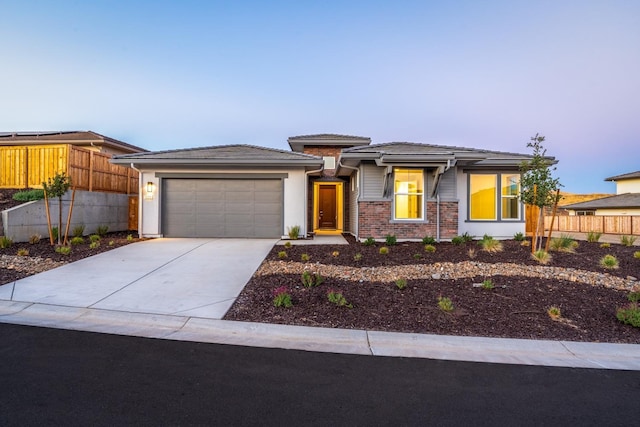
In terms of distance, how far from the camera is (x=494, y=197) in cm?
1381

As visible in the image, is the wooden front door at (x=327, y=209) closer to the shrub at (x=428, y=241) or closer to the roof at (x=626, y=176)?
the shrub at (x=428, y=241)

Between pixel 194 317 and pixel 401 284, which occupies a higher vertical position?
pixel 401 284

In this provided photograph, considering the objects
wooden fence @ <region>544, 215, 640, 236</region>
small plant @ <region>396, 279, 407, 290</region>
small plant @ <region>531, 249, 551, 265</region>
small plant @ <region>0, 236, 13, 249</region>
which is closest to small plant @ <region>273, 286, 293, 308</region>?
small plant @ <region>396, 279, 407, 290</region>

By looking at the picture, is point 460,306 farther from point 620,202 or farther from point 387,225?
point 620,202

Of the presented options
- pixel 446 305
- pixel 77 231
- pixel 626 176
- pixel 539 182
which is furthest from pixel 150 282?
pixel 626 176

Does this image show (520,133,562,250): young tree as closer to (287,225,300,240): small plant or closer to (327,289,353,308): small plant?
(327,289,353,308): small plant

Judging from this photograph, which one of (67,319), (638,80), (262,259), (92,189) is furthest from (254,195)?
(638,80)

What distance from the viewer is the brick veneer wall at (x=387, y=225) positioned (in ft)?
40.9

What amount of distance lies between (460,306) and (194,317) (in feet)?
13.6

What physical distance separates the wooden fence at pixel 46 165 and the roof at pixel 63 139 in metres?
5.04

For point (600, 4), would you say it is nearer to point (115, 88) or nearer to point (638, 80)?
point (638, 80)

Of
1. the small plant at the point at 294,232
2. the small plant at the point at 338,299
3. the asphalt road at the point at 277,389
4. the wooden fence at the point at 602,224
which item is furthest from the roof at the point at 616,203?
the asphalt road at the point at 277,389

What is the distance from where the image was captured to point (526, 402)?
297 centimetres

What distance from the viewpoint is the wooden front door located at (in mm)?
18469
